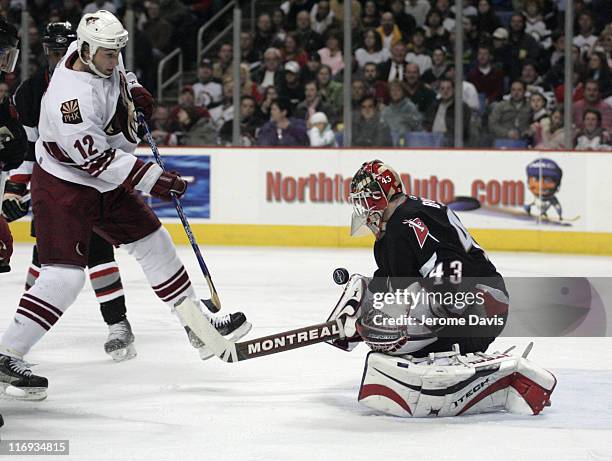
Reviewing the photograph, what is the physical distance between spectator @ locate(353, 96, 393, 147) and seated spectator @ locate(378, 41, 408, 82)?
218 mm

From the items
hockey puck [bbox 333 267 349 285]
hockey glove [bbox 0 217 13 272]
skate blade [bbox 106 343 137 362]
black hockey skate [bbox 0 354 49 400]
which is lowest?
skate blade [bbox 106 343 137 362]

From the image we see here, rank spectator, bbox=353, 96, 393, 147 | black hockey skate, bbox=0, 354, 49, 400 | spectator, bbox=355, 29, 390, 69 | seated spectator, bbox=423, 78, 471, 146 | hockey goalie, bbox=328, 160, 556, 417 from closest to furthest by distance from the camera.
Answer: hockey goalie, bbox=328, 160, 556, 417
black hockey skate, bbox=0, 354, 49, 400
seated spectator, bbox=423, 78, 471, 146
spectator, bbox=353, 96, 393, 147
spectator, bbox=355, 29, 390, 69

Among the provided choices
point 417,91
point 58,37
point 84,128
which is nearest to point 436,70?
point 417,91

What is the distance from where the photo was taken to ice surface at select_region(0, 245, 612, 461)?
340 centimetres

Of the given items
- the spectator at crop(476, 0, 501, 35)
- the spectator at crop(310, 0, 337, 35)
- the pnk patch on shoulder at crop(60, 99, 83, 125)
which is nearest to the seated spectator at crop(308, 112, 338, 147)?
the spectator at crop(310, 0, 337, 35)

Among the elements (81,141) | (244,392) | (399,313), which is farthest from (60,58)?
(399,313)

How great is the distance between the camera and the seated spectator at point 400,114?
878 centimetres

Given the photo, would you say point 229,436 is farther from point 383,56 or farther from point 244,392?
point 383,56

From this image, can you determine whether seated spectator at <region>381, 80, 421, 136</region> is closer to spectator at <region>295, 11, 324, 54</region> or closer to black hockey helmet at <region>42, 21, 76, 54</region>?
spectator at <region>295, 11, 324, 54</region>

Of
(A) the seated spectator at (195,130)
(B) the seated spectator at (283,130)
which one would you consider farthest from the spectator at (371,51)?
(A) the seated spectator at (195,130)

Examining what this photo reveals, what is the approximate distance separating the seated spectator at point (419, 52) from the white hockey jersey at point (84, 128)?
15.7ft

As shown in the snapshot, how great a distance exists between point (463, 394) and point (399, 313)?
320 mm

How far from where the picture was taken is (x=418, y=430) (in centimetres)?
361

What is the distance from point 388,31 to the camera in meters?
9.18
